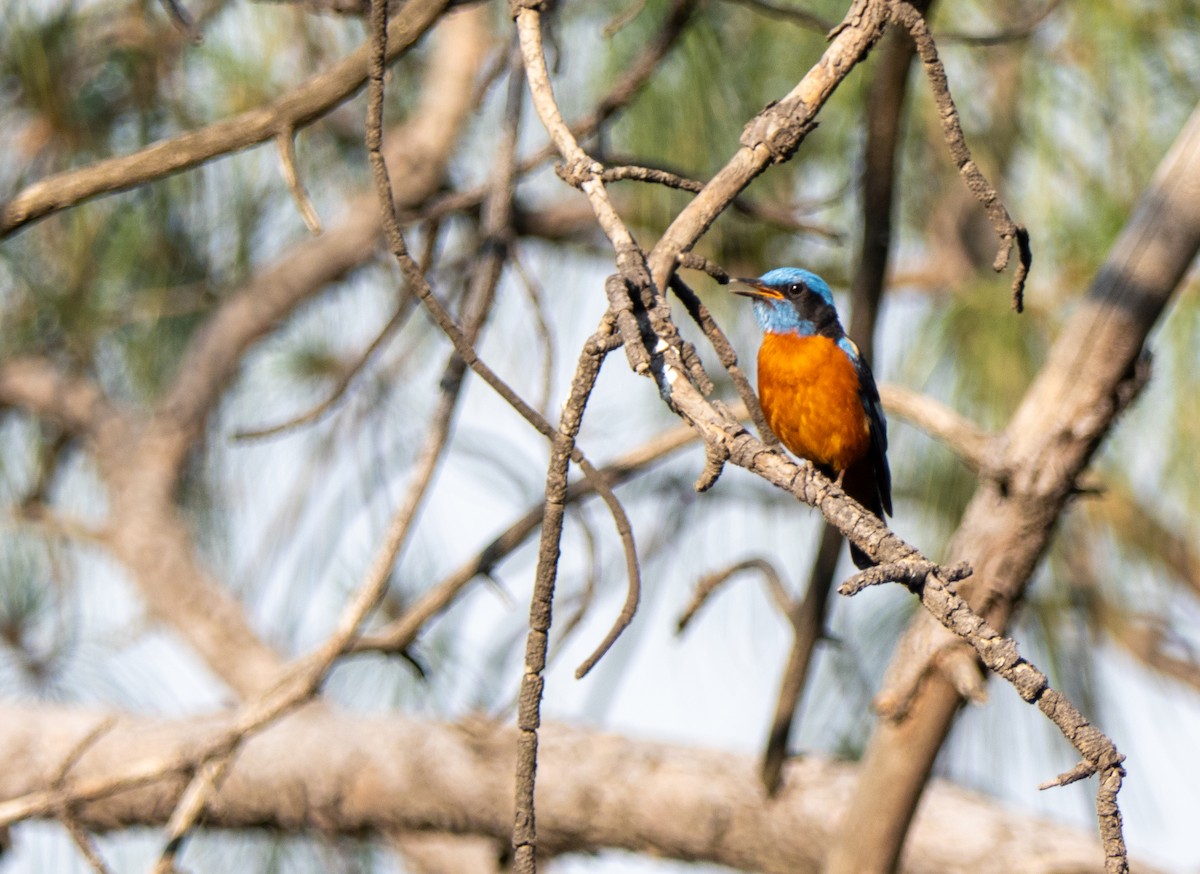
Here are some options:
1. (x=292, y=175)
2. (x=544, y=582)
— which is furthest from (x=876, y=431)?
(x=544, y=582)

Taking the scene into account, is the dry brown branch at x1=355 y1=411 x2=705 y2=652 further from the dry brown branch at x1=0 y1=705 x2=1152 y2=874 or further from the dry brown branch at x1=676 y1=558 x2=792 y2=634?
the dry brown branch at x1=0 y1=705 x2=1152 y2=874

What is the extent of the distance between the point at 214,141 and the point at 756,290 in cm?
146

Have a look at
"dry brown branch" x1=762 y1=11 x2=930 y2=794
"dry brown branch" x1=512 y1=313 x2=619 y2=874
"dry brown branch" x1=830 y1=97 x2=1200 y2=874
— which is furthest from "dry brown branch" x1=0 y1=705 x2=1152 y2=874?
"dry brown branch" x1=512 y1=313 x2=619 y2=874

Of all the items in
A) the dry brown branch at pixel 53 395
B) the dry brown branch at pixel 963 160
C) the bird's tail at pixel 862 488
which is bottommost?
the dry brown branch at pixel 963 160

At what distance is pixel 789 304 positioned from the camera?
324cm

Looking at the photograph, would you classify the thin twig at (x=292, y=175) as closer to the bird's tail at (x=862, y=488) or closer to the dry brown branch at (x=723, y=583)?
the dry brown branch at (x=723, y=583)

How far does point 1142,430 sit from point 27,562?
3627 mm

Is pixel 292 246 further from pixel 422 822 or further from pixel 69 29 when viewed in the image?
pixel 422 822

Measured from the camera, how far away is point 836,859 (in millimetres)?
2830

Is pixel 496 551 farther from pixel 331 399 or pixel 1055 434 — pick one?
pixel 1055 434

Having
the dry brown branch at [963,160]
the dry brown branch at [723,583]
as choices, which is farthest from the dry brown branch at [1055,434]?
the dry brown branch at [963,160]

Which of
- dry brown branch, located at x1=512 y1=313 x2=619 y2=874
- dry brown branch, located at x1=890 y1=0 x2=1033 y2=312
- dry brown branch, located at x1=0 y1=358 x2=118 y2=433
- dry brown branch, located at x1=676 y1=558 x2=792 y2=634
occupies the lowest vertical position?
dry brown branch, located at x1=512 y1=313 x2=619 y2=874

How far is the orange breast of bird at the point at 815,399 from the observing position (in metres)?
3.13

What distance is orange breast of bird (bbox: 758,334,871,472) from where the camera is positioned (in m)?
3.13
